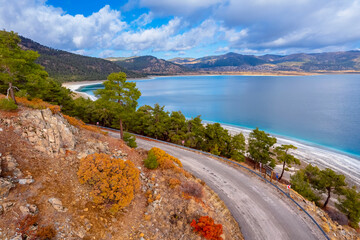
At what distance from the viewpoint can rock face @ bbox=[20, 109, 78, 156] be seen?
1077cm

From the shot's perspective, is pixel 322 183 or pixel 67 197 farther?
pixel 322 183

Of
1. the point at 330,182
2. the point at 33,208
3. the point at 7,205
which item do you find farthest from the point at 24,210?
the point at 330,182

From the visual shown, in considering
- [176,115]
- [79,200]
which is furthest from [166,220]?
[176,115]

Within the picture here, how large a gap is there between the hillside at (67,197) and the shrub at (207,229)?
0.38 metres

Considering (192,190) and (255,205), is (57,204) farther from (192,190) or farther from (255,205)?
(255,205)

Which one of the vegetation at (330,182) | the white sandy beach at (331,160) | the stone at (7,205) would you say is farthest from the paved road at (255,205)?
the white sandy beach at (331,160)

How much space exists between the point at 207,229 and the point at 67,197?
760cm

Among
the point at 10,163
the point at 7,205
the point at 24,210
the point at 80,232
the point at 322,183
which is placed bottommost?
the point at 322,183

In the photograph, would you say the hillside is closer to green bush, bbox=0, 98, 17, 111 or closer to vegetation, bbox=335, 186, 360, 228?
green bush, bbox=0, 98, 17, 111

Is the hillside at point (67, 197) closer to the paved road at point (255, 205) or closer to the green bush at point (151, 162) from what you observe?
the green bush at point (151, 162)

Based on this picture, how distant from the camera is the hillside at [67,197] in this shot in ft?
24.2

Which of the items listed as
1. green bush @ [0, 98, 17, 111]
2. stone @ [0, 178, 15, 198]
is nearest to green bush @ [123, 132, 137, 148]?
green bush @ [0, 98, 17, 111]

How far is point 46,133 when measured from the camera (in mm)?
11539

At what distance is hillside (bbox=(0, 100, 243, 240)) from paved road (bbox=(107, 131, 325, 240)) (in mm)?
1113
